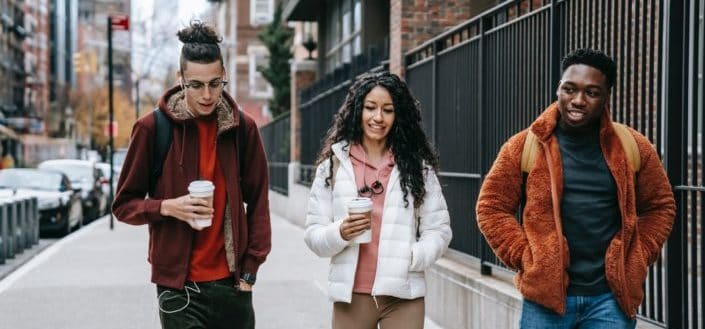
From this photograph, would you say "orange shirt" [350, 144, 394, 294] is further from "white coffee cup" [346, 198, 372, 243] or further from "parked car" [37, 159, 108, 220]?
"parked car" [37, 159, 108, 220]

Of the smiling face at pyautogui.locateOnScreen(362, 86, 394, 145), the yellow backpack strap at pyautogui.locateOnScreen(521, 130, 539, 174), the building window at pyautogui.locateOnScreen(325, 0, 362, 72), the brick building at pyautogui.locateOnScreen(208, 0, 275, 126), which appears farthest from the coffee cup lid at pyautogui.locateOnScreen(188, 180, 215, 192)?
the brick building at pyautogui.locateOnScreen(208, 0, 275, 126)

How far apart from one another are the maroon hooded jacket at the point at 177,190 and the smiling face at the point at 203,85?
0.10 meters

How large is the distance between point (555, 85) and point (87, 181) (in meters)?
19.3

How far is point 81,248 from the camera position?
1545 centimetres

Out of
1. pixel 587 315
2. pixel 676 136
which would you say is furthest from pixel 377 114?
pixel 676 136

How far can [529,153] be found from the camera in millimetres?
3766

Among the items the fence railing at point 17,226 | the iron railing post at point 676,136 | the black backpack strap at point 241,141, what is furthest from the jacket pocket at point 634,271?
the fence railing at point 17,226

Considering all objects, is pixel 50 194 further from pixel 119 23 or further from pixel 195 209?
pixel 195 209

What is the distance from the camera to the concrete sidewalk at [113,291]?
8688mm

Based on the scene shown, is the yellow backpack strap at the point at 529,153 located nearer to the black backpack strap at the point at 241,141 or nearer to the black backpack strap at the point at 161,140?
the black backpack strap at the point at 241,141

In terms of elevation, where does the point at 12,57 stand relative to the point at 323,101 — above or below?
above

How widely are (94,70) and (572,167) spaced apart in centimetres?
8881

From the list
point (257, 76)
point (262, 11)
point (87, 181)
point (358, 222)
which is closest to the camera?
point (358, 222)

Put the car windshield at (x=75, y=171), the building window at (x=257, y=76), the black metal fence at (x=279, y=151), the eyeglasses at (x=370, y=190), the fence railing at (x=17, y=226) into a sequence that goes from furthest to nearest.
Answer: the building window at (x=257, y=76), the car windshield at (x=75, y=171), the black metal fence at (x=279, y=151), the fence railing at (x=17, y=226), the eyeglasses at (x=370, y=190)
